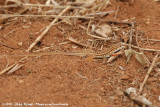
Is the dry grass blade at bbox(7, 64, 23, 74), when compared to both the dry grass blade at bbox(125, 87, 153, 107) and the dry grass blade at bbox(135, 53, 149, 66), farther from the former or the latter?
the dry grass blade at bbox(135, 53, 149, 66)

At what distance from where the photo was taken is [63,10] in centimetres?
614

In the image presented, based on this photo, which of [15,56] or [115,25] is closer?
[15,56]

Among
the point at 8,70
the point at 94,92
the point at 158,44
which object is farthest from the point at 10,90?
the point at 158,44

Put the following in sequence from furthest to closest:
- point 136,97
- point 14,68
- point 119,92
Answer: point 14,68 → point 119,92 → point 136,97

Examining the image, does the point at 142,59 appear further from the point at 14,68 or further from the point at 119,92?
the point at 14,68

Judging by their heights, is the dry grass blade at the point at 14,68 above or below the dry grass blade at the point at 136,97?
above

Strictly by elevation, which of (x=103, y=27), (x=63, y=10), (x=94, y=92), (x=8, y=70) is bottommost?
(x=94, y=92)

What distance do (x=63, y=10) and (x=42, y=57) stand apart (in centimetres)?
207

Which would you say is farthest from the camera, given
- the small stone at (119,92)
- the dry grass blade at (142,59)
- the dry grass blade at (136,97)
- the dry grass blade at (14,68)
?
the dry grass blade at (142,59)

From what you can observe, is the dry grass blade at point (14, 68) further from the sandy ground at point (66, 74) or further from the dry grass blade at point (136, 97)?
the dry grass blade at point (136, 97)

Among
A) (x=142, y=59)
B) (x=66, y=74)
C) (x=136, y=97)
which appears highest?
(x=142, y=59)

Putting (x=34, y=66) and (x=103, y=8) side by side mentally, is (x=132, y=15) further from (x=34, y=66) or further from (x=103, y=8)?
(x=34, y=66)

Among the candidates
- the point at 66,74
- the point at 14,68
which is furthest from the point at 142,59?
the point at 14,68

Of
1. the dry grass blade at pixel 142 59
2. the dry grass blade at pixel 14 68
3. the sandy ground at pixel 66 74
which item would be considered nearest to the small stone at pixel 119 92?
the sandy ground at pixel 66 74
